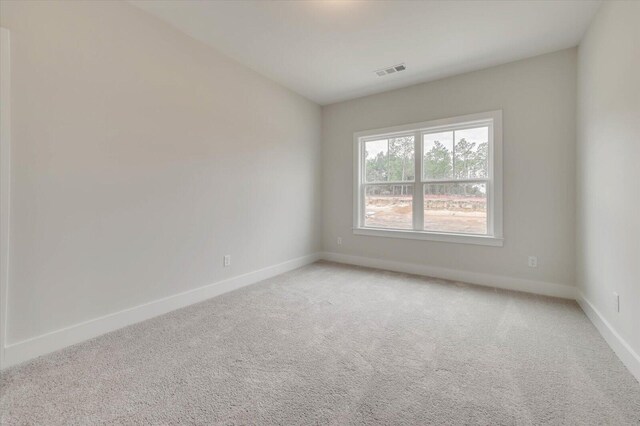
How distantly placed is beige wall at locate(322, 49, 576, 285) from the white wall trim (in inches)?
154

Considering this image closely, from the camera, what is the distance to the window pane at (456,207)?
3.51 m

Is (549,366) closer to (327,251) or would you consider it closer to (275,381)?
(275,381)

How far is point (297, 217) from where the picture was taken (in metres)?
4.26

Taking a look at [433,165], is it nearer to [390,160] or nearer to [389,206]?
[390,160]

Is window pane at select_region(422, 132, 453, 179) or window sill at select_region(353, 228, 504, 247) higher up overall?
window pane at select_region(422, 132, 453, 179)

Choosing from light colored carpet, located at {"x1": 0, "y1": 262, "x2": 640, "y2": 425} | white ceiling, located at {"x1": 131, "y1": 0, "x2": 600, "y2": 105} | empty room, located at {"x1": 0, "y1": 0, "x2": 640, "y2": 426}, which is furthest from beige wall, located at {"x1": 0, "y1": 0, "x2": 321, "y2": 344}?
light colored carpet, located at {"x1": 0, "y1": 262, "x2": 640, "y2": 425}

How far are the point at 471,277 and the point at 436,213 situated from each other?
93cm

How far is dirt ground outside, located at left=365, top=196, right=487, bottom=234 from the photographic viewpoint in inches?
139

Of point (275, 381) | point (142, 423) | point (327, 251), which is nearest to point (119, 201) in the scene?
point (142, 423)

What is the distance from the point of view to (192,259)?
281 cm

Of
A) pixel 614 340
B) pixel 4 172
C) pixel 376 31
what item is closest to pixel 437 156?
pixel 376 31

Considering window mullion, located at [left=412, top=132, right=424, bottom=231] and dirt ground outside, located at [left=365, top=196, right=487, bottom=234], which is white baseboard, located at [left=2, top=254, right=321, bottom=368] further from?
window mullion, located at [left=412, top=132, right=424, bottom=231]

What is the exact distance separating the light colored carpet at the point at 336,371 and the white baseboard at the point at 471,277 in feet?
1.47

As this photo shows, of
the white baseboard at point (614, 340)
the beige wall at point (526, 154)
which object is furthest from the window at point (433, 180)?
the white baseboard at point (614, 340)
